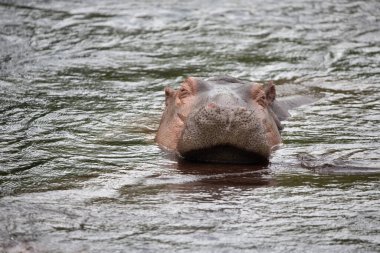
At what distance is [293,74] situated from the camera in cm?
1173

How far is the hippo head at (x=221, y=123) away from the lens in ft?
23.2

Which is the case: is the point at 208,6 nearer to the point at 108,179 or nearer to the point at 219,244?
the point at 108,179

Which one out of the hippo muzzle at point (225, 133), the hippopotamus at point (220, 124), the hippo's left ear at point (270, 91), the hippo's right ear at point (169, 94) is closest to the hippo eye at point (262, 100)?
the hippopotamus at point (220, 124)

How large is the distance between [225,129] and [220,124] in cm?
5

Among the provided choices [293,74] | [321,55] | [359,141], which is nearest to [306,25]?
[321,55]

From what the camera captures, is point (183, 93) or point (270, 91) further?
point (270, 91)

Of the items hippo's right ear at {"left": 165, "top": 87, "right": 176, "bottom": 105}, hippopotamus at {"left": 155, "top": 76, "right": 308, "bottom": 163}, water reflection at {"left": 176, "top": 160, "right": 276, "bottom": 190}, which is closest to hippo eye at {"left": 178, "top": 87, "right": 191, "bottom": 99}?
hippopotamus at {"left": 155, "top": 76, "right": 308, "bottom": 163}

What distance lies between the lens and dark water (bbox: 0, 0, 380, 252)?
568cm

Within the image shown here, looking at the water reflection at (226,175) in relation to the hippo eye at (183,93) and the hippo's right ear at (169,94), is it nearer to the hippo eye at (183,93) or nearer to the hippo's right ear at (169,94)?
the hippo eye at (183,93)

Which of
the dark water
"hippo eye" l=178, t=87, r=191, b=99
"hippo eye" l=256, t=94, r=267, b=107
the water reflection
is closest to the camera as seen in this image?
the dark water

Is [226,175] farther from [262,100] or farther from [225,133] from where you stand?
[262,100]

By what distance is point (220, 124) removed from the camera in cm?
701

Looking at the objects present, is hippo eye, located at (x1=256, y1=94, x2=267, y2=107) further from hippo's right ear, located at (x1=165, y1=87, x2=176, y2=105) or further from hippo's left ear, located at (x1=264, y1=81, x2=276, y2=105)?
hippo's right ear, located at (x1=165, y1=87, x2=176, y2=105)

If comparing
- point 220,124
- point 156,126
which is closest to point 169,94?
point 156,126
